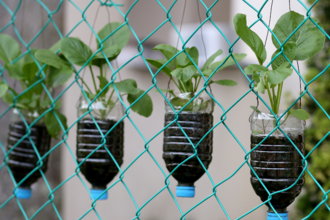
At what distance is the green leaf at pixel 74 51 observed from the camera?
3.48 ft

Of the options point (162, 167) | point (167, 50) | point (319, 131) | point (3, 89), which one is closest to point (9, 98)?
point (3, 89)

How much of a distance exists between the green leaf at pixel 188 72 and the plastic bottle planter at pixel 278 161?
8.2 inches

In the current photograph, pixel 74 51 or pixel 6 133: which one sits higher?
pixel 74 51

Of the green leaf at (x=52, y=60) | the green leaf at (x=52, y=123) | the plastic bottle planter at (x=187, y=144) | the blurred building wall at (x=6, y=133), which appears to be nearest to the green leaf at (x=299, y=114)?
the plastic bottle planter at (x=187, y=144)

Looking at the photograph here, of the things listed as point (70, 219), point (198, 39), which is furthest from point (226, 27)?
point (70, 219)

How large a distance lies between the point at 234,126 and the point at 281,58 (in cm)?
211

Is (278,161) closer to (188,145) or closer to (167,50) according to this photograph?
(188,145)

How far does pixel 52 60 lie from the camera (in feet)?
3.58

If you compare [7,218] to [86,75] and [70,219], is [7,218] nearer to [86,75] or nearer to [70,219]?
[70,219]

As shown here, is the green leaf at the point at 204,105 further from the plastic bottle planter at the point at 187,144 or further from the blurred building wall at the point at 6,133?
the blurred building wall at the point at 6,133

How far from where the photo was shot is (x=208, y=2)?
3098 millimetres

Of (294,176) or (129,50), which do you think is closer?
(294,176)

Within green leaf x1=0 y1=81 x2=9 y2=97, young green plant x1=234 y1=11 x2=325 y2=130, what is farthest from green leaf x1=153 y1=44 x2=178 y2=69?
green leaf x1=0 y1=81 x2=9 y2=97

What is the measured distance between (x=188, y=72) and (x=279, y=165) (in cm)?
31
